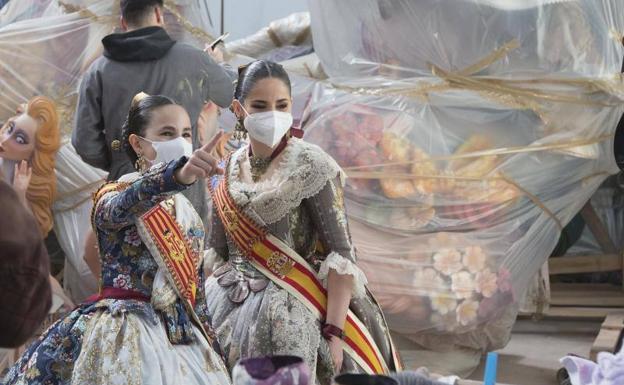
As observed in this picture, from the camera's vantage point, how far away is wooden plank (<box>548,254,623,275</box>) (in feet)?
20.2

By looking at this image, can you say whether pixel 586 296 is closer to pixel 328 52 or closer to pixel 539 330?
pixel 539 330

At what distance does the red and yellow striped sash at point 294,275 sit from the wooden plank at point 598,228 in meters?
3.92

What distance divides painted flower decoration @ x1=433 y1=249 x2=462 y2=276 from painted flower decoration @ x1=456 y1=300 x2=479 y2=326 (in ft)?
0.49

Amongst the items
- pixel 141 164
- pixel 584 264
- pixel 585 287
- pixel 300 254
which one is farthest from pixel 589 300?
pixel 141 164

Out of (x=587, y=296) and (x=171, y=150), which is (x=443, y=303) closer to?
(x=587, y=296)

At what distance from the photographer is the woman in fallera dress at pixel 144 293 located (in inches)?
89.0

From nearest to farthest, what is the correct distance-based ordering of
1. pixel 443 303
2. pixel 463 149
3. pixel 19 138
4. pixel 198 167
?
pixel 198 167 → pixel 443 303 → pixel 463 149 → pixel 19 138

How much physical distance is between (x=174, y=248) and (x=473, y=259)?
2294 mm

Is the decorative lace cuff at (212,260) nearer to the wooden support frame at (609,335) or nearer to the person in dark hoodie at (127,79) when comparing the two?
the person in dark hoodie at (127,79)

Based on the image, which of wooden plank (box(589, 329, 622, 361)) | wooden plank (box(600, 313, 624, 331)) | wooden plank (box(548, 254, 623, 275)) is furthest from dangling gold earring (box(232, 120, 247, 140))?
wooden plank (box(548, 254, 623, 275))

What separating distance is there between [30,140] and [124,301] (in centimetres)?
270

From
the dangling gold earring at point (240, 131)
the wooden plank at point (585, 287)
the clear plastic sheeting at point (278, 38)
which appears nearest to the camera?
the dangling gold earring at point (240, 131)

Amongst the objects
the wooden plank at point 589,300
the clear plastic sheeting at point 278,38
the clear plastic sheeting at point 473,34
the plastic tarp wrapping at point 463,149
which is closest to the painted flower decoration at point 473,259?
the plastic tarp wrapping at point 463,149

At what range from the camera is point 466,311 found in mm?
4418
